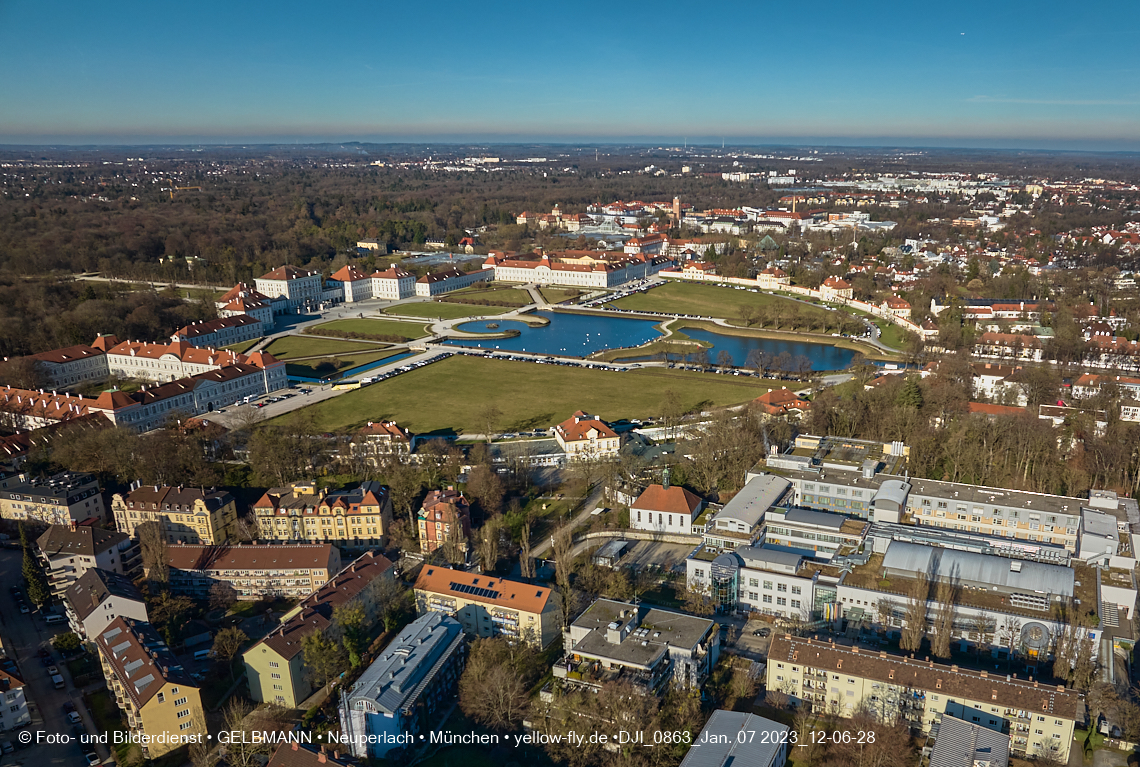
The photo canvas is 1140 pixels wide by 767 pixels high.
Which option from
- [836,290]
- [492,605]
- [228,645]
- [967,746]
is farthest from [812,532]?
[836,290]

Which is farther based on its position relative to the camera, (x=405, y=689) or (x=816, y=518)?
(x=816, y=518)

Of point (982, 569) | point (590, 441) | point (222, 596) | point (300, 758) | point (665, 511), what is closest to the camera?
point (300, 758)

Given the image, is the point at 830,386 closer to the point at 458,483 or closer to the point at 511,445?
the point at 511,445

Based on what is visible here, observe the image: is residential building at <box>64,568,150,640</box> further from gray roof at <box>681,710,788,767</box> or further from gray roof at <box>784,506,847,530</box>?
gray roof at <box>784,506,847,530</box>

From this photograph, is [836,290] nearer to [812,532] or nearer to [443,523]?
[812,532]

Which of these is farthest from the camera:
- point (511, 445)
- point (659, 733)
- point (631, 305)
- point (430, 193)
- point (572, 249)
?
point (430, 193)

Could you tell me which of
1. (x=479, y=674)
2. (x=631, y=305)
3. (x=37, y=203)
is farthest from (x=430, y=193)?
(x=479, y=674)

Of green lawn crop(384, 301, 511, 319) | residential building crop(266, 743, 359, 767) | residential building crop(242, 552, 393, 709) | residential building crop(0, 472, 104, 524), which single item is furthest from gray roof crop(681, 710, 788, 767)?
green lawn crop(384, 301, 511, 319)

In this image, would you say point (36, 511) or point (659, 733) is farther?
point (36, 511)
